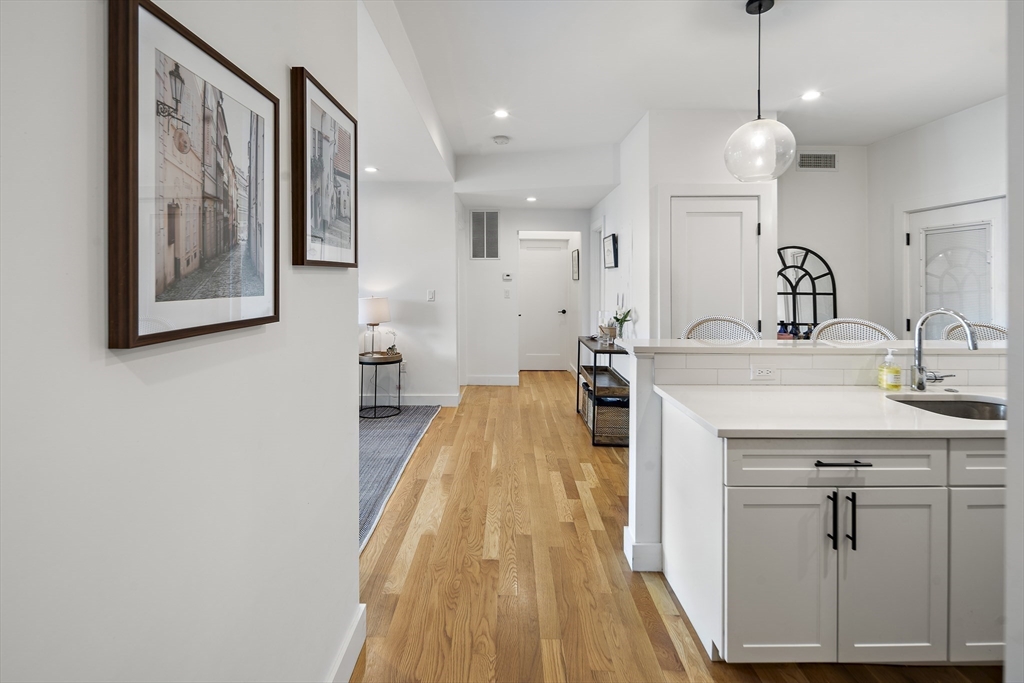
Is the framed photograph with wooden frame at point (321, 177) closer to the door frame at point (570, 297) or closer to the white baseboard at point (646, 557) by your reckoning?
the white baseboard at point (646, 557)

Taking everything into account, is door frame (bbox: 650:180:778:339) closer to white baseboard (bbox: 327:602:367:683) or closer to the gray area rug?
the gray area rug

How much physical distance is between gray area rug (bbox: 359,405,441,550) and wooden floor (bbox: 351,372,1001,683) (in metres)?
0.08

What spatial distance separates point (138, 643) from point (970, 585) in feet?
6.86

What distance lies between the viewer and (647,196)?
4348 millimetres

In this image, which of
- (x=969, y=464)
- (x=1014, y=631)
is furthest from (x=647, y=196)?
(x=1014, y=631)

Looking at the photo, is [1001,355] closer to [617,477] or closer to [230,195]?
[617,477]

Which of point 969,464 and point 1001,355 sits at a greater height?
point 1001,355

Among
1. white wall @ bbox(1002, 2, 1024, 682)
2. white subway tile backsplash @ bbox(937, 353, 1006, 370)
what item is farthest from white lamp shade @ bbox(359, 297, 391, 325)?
white wall @ bbox(1002, 2, 1024, 682)

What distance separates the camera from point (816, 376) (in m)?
2.36

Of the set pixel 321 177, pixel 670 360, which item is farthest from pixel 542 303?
pixel 321 177

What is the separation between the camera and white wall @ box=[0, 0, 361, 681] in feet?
1.87

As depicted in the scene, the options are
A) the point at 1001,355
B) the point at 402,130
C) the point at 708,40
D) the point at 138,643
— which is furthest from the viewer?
the point at 402,130

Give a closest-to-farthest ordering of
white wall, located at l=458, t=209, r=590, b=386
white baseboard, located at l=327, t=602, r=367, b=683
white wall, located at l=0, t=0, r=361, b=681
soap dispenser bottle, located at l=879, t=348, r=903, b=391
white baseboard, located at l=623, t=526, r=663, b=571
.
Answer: white wall, located at l=0, t=0, r=361, b=681, white baseboard, located at l=327, t=602, r=367, b=683, soap dispenser bottle, located at l=879, t=348, r=903, b=391, white baseboard, located at l=623, t=526, r=663, b=571, white wall, located at l=458, t=209, r=590, b=386

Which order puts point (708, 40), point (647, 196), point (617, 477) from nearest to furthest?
1. point (708, 40)
2. point (617, 477)
3. point (647, 196)
